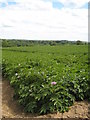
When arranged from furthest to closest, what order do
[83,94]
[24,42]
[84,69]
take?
[24,42]
[84,69]
[83,94]

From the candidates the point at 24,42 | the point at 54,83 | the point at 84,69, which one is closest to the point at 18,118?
the point at 54,83

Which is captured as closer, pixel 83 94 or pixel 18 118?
pixel 18 118

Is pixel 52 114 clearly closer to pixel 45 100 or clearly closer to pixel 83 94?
pixel 45 100

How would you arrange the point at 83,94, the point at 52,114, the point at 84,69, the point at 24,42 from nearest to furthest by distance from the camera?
the point at 52,114 → the point at 83,94 → the point at 84,69 → the point at 24,42

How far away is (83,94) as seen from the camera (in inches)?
159

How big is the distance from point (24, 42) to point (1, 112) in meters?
38.5

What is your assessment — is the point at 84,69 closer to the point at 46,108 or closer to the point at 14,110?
the point at 46,108

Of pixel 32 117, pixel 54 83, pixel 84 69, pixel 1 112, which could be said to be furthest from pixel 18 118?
pixel 84 69

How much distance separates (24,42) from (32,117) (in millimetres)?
38975

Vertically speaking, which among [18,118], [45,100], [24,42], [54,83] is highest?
[24,42]

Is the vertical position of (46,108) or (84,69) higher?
(84,69)

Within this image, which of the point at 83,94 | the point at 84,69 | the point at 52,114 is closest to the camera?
the point at 52,114

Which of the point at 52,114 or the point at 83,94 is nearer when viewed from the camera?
the point at 52,114

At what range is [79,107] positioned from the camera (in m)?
3.77
